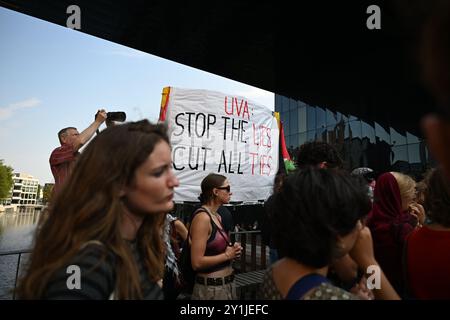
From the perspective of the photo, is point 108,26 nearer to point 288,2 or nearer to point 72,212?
point 288,2

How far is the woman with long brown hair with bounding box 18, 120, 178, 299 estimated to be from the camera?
0.97 m

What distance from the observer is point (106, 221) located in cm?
109

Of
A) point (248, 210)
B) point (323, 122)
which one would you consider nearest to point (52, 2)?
point (248, 210)

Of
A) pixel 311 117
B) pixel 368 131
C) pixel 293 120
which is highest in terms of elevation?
pixel 293 120

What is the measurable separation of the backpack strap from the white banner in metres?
A: 2.42

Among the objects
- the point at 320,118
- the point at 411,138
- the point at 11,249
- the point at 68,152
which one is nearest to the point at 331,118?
the point at 320,118

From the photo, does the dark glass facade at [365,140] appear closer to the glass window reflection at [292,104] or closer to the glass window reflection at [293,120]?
the glass window reflection at [293,120]

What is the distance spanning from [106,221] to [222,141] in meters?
2.79

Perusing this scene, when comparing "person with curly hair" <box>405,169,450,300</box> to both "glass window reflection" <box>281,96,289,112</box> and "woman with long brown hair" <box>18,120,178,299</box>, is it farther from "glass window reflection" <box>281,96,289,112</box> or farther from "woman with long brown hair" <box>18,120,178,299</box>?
"glass window reflection" <box>281,96,289,112</box>

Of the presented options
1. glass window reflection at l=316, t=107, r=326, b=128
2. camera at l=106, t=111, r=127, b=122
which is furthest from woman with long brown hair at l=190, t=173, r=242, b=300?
glass window reflection at l=316, t=107, r=326, b=128

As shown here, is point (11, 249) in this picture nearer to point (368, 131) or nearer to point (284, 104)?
point (368, 131)

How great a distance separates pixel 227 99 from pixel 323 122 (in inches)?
849

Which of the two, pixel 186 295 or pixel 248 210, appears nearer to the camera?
pixel 186 295
